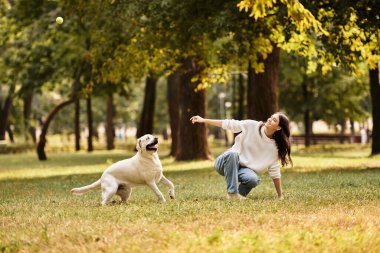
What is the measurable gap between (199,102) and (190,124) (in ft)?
2.98

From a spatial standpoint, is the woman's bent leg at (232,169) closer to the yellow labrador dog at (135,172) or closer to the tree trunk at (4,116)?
the yellow labrador dog at (135,172)

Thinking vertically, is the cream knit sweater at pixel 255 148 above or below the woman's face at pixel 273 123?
below

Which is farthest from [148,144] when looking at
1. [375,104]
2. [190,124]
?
[375,104]

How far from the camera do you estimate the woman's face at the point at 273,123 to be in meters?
10.6

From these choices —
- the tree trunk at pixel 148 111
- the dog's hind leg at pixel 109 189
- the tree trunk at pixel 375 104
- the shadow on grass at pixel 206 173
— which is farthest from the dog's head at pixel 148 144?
the tree trunk at pixel 148 111

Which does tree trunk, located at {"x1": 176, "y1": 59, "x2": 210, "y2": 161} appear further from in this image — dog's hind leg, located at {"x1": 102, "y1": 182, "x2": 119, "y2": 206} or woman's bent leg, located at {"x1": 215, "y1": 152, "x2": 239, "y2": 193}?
dog's hind leg, located at {"x1": 102, "y1": 182, "x2": 119, "y2": 206}

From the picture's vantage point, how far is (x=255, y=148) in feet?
36.0

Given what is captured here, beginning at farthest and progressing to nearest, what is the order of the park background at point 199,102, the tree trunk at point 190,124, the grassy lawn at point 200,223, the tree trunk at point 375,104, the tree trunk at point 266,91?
the tree trunk at point 375,104, the tree trunk at point 190,124, the tree trunk at point 266,91, the park background at point 199,102, the grassy lawn at point 200,223

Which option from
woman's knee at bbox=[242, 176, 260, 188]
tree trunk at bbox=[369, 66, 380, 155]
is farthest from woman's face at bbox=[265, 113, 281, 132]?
tree trunk at bbox=[369, 66, 380, 155]

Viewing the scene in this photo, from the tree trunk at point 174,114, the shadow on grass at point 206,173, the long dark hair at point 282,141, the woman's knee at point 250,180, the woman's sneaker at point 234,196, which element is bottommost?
the shadow on grass at point 206,173

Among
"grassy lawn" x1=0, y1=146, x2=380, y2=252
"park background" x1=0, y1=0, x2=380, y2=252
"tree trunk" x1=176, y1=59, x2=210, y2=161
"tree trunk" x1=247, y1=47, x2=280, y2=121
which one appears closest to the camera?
"grassy lawn" x1=0, y1=146, x2=380, y2=252

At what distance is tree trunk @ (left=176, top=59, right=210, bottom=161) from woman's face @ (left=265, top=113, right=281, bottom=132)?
15.1m

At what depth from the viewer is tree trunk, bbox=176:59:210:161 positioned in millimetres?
25906

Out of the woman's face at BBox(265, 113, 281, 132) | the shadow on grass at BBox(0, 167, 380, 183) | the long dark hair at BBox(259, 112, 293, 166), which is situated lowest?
the shadow on grass at BBox(0, 167, 380, 183)
